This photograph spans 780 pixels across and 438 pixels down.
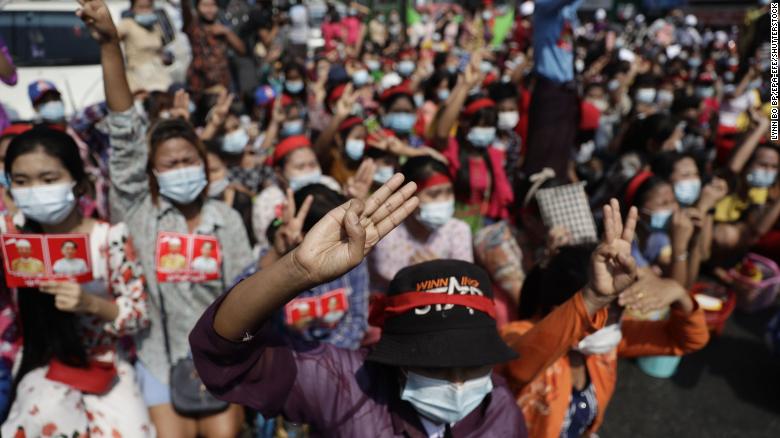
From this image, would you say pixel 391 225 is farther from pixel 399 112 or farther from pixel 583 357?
pixel 399 112

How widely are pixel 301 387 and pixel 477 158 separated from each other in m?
2.86

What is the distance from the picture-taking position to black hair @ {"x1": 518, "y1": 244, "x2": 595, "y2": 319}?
2.01 m

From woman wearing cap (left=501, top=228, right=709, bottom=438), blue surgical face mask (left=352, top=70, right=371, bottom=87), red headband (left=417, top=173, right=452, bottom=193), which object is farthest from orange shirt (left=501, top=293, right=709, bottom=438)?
blue surgical face mask (left=352, top=70, right=371, bottom=87)

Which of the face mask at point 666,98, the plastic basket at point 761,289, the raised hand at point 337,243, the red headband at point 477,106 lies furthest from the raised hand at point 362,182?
the face mask at point 666,98

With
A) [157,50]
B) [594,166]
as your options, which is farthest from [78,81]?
[594,166]

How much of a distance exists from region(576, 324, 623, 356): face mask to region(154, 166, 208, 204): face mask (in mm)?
1847

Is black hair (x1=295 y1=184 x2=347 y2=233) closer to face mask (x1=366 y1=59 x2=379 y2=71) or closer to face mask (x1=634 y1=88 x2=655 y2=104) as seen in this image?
face mask (x1=634 y1=88 x2=655 y2=104)

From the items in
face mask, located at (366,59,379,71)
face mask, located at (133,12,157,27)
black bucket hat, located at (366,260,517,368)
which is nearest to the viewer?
black bucket hat, located at (366,260,517,368)

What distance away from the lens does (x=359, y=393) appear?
1555 mm

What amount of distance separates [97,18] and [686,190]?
11.9 feet

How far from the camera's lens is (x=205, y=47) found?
6.61 m

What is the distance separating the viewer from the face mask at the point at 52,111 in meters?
3.92

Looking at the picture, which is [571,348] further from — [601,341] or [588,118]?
[588,118]

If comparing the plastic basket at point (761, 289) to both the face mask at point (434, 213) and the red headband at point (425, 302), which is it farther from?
the red headband at point (425, 302)
